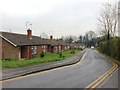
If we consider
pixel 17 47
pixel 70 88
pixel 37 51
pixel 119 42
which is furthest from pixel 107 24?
pixel 70 88

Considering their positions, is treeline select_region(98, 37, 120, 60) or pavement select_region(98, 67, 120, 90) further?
treeline select_region(98, 37, 120, 60)

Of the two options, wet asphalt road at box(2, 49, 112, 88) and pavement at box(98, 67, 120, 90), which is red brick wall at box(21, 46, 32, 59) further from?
pavement at box(98, 67, 120, 90)

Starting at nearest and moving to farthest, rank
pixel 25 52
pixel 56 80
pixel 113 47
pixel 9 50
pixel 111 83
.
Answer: pixel 111 83 → pixel 56 80 → pixel 9 50 → pixel 25 52 → pixel 113 47

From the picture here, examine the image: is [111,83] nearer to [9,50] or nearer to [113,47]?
[9,50]

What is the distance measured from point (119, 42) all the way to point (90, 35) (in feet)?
524

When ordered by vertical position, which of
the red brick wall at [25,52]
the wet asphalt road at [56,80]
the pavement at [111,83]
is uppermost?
the red brick wall at [25,52]

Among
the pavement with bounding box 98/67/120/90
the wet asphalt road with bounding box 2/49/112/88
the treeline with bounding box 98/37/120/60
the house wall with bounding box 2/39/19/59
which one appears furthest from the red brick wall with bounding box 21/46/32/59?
the pavement with bounding box 98/67/120/90

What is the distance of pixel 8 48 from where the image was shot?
1523 inches

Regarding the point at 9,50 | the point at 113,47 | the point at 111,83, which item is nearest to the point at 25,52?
the point at 9,50

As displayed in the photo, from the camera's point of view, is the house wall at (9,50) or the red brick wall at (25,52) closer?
the house wall at (9,50)

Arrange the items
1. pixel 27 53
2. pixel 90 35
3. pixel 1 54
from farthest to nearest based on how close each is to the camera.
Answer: pixel 90 35 → pixel 27 53 → pixel 1 54

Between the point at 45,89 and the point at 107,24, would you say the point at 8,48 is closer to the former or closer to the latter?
the point at 45,89

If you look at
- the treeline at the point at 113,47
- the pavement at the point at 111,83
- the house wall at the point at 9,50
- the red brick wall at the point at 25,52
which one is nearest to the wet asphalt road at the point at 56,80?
the pavement at the point at 111,83

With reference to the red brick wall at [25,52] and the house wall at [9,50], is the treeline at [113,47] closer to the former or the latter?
the red brick wall at [25,52]
